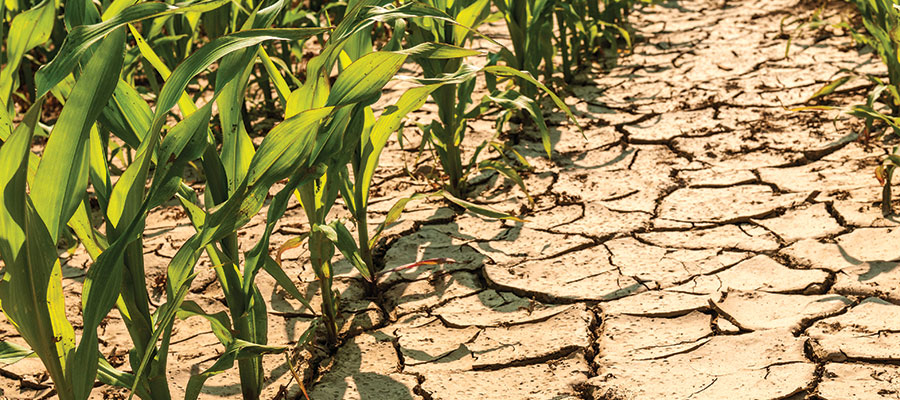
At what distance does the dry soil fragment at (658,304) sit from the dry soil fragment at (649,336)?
2 cm

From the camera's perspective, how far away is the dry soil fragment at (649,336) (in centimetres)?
193

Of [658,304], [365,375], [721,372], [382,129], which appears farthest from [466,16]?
[721,372]

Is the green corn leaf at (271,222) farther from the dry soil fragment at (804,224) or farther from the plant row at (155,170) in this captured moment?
the dry soil fragment at (804,224)

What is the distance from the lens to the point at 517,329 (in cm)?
205

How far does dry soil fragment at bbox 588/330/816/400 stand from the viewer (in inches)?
69.2

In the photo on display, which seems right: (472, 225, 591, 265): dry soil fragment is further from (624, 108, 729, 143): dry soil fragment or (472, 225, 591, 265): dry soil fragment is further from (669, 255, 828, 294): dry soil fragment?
(624, 108, 729, 143): dry soil fragment

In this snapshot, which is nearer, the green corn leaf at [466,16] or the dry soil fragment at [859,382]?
the dry soil fragment at [859,382]

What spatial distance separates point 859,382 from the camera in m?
1.74

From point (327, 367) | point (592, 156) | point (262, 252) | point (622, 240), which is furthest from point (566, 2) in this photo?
point (262, 252)

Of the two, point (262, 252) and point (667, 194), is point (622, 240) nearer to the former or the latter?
point (667, 194)

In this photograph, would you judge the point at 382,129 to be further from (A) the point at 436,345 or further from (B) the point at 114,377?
(B) the point at 114,377

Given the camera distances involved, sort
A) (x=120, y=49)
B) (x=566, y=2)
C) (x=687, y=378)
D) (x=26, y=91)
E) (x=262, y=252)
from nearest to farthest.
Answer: (x=120, y=49) < (x=262, y=252) < (x=687, y=378) < (x=566, y=2) < (x=26, y=91)

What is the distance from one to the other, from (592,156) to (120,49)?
1.96m

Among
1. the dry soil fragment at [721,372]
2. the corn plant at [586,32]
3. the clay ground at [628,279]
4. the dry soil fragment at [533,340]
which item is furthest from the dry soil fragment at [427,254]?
the corn plant at [586,32]
